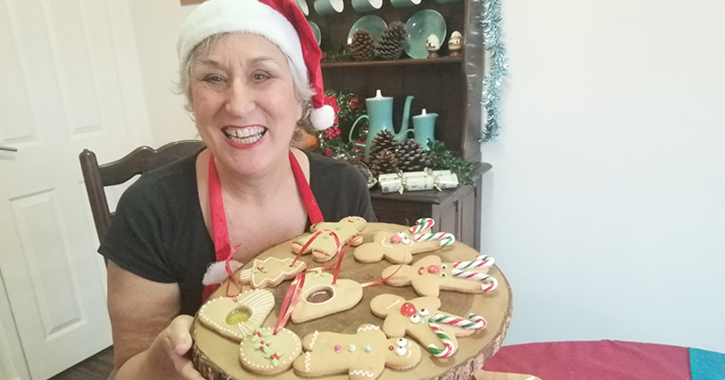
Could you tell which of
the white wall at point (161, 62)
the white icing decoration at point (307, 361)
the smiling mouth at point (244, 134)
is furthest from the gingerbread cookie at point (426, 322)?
the white wall at point (161, 62)

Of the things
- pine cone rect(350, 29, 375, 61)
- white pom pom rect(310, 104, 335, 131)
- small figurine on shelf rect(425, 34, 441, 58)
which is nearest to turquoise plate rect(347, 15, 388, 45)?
pine cone rect(350, 29, 375, 61)

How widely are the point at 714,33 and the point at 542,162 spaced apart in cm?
63

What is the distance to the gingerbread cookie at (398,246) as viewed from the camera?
2.76 ft

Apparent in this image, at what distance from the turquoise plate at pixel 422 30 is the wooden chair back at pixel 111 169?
2.94 ft

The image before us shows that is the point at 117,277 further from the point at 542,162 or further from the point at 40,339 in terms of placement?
the point at 40,339

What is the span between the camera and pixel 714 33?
140 cm

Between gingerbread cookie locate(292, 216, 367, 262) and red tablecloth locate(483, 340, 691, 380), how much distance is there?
57 cm

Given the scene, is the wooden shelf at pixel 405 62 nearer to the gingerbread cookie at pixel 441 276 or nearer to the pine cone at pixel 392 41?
the pine cone at pixel 392 41

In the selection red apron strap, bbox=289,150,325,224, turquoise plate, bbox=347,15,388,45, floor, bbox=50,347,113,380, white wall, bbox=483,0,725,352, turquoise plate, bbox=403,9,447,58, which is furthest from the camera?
floor, bbox=50,347,113,380

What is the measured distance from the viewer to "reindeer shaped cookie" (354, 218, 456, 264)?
2.76 feet

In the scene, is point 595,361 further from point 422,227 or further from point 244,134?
point 244,134

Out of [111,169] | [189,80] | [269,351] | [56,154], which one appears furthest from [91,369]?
[269,351]

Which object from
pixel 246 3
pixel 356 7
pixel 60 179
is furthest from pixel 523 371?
pixel 60 179

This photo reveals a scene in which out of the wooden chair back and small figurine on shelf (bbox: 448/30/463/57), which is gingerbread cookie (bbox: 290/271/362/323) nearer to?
the wooden chair back
